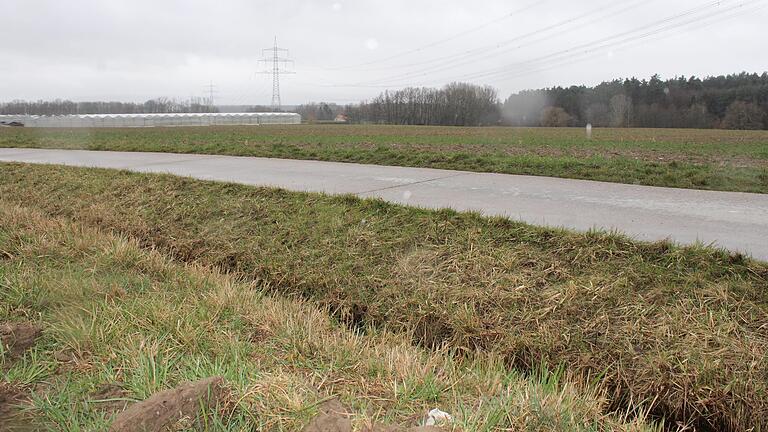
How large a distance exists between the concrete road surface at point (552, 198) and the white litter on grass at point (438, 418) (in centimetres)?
319

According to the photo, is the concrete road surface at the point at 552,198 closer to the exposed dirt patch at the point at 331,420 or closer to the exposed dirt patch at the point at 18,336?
the exposed dirt patch at the point at 331,420

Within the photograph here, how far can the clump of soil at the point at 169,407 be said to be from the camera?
2160 millimetres

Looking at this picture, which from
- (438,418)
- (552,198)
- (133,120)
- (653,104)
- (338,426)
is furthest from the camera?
(133,120)

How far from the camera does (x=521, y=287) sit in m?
4.30

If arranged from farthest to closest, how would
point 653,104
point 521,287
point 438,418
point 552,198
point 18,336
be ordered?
point 653,104 → point 552,198 → point 521,287 → point 18,336 → point 438,418

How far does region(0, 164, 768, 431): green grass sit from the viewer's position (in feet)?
10.9

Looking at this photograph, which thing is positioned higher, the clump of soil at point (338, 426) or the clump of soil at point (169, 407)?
the clump of soil at point (169, 407)

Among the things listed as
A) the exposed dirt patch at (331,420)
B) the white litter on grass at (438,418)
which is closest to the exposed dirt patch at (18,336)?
the exposed dirt patch at (331,420)

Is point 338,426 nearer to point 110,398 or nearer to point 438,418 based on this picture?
point 438,418

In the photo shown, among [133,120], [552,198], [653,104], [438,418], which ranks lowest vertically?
[438,418]

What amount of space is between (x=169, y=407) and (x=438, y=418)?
124cm

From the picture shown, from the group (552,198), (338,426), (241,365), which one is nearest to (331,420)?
(338,426)

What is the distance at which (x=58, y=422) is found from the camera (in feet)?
7.70

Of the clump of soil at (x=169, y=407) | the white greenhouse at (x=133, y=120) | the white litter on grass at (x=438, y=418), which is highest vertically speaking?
the white greenhouse at (x=133, y=120)
